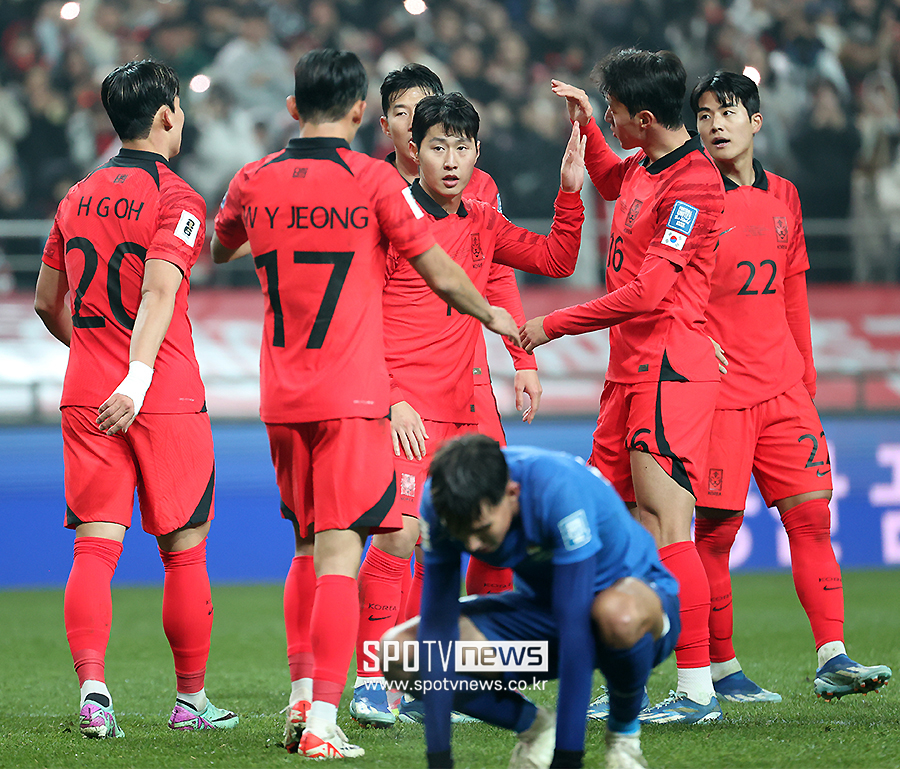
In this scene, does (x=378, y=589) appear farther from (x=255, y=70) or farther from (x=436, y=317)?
(x=255, y=70)

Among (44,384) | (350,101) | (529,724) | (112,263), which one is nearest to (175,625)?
(112,263)

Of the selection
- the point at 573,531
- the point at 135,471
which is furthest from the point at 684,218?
the point at 135,471

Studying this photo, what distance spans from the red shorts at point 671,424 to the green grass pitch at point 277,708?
879mm

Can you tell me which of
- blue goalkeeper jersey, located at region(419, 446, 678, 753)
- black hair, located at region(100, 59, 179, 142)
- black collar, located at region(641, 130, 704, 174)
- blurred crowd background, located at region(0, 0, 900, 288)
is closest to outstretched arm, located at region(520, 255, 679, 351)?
black collar, located at region(641, 130, 704, 174)

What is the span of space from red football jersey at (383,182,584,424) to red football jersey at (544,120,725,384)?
1.00 feet

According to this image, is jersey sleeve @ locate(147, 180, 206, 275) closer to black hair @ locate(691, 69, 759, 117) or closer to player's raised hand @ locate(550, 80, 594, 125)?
player's raised hand @ locate(550, 80, 594, 125)

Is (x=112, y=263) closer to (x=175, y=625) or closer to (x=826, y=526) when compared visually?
(x=175, y=625)

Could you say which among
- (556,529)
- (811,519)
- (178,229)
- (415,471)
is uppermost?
(178,229)

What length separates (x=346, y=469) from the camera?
3.40m

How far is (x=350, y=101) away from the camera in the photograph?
3533mm

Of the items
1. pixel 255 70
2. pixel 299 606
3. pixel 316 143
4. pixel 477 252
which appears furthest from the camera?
pixel 255 70

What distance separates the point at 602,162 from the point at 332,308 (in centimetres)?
167

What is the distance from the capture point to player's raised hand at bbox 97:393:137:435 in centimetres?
373

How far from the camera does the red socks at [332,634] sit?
3275 mm
